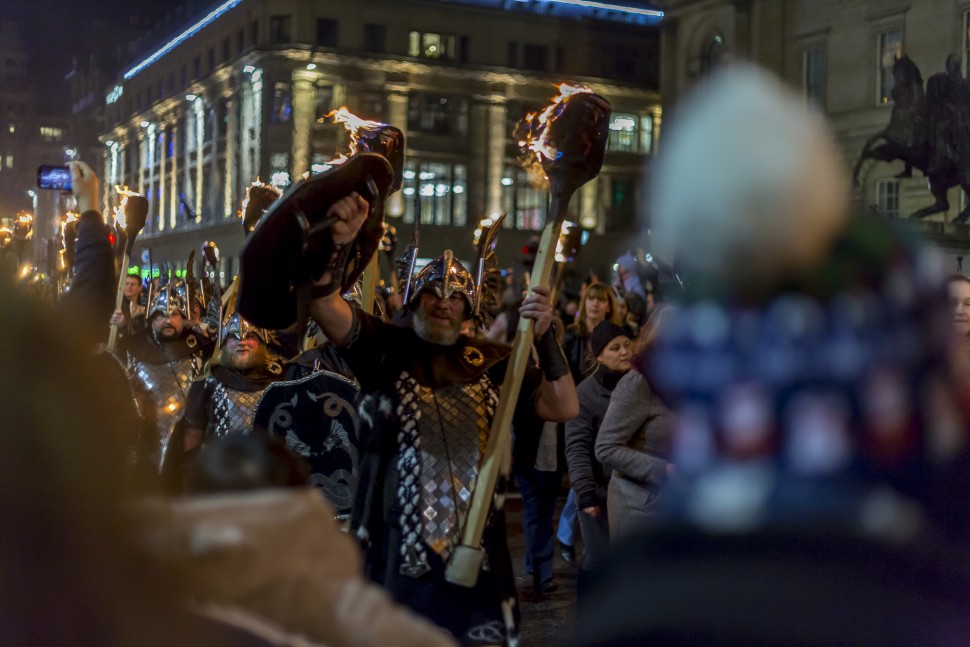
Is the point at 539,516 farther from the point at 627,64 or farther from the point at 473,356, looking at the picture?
the point at 627,64

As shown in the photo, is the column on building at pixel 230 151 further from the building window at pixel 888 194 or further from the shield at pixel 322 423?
the shield at pixel 322 423

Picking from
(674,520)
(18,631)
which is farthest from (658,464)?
(18,631)

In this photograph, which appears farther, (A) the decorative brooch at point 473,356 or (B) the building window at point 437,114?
(B) the building window at point 437,114

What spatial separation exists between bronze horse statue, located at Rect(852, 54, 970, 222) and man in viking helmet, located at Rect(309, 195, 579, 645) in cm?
2780

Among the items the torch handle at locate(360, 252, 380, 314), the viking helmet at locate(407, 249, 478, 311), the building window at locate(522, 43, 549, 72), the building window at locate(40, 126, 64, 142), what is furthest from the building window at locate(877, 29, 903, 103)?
the building window at locate(40, 126, 64, 142)

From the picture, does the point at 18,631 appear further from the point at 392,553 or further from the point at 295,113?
the point at 295,113

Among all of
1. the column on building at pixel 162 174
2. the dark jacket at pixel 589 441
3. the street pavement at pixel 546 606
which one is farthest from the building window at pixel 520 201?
the dark jacket at pixel 589 441

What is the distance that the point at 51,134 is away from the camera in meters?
118

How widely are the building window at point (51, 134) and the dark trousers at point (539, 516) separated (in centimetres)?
11471

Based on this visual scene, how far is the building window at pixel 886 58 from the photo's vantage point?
125 feet

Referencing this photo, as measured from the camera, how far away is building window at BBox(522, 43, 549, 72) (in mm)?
64812

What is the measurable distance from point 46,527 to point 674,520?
27.0 inches

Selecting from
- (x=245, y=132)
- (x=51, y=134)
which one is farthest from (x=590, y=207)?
(x=51, y=134)

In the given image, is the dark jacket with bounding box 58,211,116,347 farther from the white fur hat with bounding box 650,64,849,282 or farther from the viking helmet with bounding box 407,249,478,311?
the white fur hat with bounding box 650,64,849,282
